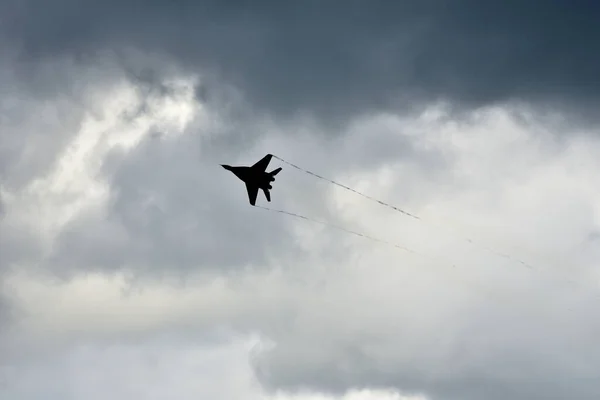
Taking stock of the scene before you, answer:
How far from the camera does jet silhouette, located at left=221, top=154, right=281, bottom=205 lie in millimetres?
180500

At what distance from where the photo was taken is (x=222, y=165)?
182 meters

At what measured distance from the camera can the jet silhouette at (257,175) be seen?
7106 inches

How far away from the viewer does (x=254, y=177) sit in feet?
593

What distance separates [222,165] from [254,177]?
20.0 ft

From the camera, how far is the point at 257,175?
18062cm
